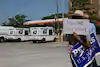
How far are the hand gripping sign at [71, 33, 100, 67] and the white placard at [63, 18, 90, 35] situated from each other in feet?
0.46

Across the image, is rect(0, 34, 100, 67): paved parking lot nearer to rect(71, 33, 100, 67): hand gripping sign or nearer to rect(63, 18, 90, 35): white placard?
rect(71, 33, 100, 67): hand gripping sign

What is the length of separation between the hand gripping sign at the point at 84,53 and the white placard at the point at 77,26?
139 millimetres

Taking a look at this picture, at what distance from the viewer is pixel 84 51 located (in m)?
4.33

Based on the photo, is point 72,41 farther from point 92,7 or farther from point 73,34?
A: point 92,7

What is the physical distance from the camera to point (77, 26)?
171 inches

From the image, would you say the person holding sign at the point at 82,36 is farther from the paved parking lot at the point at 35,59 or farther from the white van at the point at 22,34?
the white van at the point at 22,34

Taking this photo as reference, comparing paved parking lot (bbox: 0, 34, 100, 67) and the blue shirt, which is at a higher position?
the blue shirt

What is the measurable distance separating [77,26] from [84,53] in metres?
0.41

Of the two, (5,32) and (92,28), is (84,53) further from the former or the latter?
(5,32)

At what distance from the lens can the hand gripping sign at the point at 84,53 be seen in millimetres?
4285

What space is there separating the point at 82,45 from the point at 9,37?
36479mm

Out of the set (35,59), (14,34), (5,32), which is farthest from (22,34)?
(35,59)

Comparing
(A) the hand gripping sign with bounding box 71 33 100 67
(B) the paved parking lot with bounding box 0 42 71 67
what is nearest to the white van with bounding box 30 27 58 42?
(B) the paved parking lot with bounding box 0 42 71 67

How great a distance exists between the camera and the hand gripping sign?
429 centimetres
